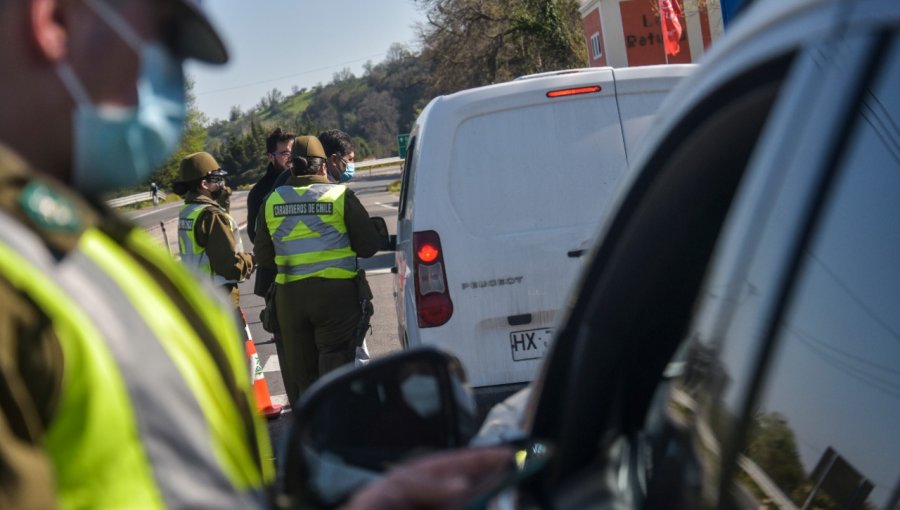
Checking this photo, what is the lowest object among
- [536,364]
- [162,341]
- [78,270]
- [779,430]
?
[536,364]

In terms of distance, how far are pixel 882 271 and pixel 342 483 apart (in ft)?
3.95

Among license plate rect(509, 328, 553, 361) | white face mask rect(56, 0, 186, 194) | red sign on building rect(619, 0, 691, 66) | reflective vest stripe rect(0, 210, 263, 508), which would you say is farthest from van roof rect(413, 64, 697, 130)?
red sign on building rect(619, 0, 691, 66)

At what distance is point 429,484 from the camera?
150cm

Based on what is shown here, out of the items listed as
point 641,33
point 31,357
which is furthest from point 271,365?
point 641,33

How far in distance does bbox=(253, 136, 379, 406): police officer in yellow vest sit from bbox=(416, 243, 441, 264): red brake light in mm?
839

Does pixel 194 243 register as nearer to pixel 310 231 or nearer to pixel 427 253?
pixel 310 231

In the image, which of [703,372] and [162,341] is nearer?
[162,341]

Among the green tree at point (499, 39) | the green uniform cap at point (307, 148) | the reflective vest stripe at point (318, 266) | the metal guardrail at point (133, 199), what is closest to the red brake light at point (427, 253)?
the reflective vest stripe at point (318, 266)

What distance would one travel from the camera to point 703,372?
5.52 feet

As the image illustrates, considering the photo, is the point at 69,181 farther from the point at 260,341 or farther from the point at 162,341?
the point at 260,341

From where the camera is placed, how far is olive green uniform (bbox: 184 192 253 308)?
736cm

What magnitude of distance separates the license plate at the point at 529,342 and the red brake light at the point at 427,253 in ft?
1.90

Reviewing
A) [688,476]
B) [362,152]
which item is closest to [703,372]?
[688,476]

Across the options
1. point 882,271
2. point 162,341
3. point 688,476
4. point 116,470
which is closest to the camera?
point 116,470
